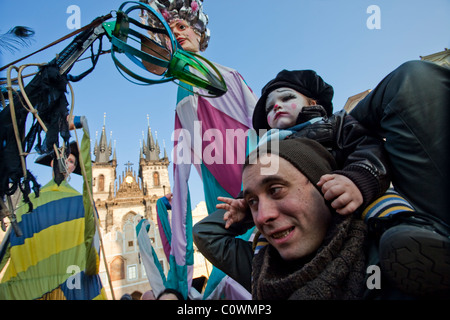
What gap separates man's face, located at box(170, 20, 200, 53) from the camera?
387 centimetres

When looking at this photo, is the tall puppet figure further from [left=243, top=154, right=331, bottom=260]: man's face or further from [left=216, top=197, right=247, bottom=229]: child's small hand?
[left=243, top=154, right=331, bottom=260]: man's face

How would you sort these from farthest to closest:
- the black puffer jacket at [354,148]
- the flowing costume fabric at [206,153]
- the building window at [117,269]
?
1. the building window at [117,269]
2. the flowing costume fabric at [206,153]
3. the black puffer jacket at [354,148]

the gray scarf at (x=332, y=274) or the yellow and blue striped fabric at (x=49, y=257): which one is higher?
the gray scarf at (x=332, y=274)

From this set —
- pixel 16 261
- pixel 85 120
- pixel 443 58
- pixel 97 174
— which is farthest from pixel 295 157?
pixel 97 174

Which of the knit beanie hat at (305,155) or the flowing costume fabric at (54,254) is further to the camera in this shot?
the flowing costume fabric at (54,254)

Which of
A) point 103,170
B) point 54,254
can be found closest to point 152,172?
point 103,170

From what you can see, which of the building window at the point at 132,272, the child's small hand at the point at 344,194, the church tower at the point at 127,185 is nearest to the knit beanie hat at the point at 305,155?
the child's small hand at the point at 344,194

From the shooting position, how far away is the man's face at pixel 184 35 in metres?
3.87

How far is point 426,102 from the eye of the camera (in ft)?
2.72

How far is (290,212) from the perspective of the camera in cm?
95

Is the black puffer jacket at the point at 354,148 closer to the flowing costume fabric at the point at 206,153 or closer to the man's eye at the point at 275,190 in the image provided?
the man's eye at the point at 275,190

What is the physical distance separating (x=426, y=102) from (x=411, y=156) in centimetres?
19

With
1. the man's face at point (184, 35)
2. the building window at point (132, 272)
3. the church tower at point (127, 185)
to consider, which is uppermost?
the man's face at point (184, 35)

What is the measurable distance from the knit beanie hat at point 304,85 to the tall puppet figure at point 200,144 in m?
1.38
